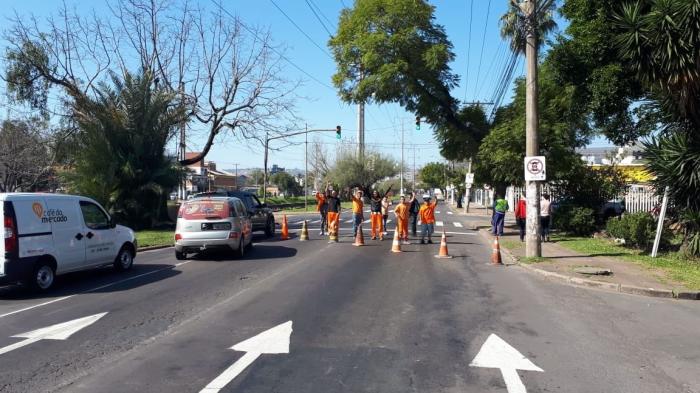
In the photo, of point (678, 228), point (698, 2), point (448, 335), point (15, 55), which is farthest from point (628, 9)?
point (15, 55)

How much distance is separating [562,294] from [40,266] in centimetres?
940

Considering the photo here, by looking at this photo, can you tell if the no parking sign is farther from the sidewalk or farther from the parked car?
the parked car

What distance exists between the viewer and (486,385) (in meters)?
5.54

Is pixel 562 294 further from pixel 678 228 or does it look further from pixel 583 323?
pixel 678 228

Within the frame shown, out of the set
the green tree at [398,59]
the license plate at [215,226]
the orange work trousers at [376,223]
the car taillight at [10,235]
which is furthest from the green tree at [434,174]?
the car taillight at [10,235]

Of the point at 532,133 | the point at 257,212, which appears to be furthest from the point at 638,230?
the point at 257,212

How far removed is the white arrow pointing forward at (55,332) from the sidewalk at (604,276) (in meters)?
8.93

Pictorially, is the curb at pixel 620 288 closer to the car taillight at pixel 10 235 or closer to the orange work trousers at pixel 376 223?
the orange work trousers at pixel 376 223

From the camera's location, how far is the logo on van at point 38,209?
10695 millimetres

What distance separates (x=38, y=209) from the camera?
10.8m

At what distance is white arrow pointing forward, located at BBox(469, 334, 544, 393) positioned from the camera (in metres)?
5.62

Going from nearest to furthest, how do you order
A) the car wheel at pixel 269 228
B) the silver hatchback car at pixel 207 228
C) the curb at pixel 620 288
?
the curb at pixel 620 288 < the silver hatchback car at pixel 207 228 < the car wheel at pixel 269 228

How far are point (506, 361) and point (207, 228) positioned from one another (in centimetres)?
1040

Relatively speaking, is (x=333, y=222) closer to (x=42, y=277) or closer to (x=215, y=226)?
(x=215, y=226)
